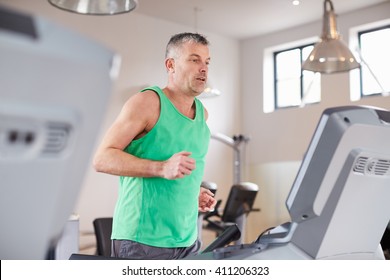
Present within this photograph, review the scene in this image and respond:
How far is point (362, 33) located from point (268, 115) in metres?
1.42

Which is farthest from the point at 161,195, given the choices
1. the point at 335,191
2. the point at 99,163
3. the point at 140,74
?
the point at 140,74

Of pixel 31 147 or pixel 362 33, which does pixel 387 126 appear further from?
pixel 362 33

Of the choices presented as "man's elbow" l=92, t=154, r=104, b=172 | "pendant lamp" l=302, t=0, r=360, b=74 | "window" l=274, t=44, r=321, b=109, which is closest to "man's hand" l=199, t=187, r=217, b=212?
"man's elbow" l=92, t=154, r=104, b=172

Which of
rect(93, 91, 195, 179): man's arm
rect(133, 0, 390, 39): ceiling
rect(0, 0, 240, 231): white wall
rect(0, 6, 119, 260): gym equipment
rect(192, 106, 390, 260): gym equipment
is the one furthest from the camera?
rect(0, 0, 240, 231): white wall

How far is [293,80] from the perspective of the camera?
5488 mm

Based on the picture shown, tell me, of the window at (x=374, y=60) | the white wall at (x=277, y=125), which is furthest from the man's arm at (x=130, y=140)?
the white wall at (x=277, y=125)

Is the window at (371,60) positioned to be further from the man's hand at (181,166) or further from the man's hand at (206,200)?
the man's hand at (181,166)

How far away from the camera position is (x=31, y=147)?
1.57ft

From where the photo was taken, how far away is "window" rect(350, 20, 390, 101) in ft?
16.0

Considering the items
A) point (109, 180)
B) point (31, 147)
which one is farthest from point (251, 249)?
point (109, 180)

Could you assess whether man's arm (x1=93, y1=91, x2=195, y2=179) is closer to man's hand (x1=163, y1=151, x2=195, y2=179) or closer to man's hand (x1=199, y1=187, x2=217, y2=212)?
man's hand (x1=163, y1=151, x2=195, y2=179)

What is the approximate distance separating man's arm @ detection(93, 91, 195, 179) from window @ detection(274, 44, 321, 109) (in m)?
4.03
